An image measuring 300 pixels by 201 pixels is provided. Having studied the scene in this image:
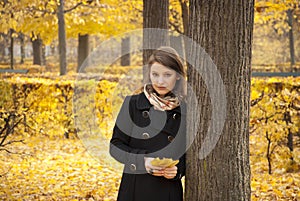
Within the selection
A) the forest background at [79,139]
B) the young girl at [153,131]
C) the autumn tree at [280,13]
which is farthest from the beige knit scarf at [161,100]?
the autumn tree at [280,13]

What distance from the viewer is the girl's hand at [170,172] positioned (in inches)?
115

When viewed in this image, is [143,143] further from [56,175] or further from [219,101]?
[56,175]

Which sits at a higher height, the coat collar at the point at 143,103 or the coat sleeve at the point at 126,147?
the coat collar at the point at 143,103

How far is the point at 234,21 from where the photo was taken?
3.01m

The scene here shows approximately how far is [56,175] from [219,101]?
4.64 meters

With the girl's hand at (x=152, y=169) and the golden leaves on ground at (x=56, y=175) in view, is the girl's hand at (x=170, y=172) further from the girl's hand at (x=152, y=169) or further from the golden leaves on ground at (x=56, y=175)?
the golden leaves on ground at (x=56, y=175)

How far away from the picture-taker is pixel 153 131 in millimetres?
3066

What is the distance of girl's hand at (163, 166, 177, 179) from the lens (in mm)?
2932

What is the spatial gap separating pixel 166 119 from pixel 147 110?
13 centimetres

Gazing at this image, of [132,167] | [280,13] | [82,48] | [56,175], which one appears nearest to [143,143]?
[132,167]

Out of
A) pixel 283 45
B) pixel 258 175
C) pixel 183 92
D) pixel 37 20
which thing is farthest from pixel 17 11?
pixel 283 45

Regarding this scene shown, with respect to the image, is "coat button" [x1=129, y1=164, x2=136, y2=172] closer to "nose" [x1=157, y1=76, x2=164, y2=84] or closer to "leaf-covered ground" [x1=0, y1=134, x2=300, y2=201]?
"nose" [x1=157, y1=76, x2=164, y2=84]

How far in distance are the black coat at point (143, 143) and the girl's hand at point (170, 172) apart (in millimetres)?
73

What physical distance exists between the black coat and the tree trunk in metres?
0.16
